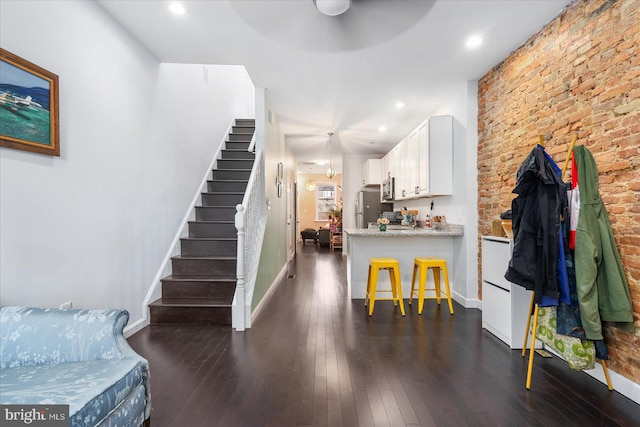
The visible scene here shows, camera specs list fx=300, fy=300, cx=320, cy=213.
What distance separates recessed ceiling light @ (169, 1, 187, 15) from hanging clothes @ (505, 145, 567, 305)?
282 cm

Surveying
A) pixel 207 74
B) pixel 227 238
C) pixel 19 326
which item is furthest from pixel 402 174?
pixel 19 326

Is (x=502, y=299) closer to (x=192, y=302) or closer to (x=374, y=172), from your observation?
(x=192, y=302)

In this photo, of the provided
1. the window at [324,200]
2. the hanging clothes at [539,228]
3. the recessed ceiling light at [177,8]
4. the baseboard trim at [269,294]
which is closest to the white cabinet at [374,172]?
the baseboard trim at [269,294]

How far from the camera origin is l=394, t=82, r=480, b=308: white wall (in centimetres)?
369

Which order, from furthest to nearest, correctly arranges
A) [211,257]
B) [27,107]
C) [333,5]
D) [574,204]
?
[211,257], [333,5], [574,204], [27,107]

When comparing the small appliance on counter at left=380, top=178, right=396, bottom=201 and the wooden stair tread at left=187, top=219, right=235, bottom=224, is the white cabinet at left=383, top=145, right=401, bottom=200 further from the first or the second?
the wooden stair tread at left=187, top=219, right=235, bottom=224

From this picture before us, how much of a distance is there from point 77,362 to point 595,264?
115 inches

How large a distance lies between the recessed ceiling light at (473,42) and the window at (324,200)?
9.74 metres

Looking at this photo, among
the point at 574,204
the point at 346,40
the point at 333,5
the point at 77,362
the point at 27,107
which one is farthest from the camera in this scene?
the point at 346,40

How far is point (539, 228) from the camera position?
198 centimetres

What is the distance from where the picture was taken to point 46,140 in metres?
1.97

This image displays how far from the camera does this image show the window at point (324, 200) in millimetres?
12570

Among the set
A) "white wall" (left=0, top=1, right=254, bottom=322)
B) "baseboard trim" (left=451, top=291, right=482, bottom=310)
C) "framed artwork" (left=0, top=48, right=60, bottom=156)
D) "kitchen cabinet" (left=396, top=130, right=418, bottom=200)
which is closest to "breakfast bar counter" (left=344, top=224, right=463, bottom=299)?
"baseboard trim" (left=451, top=291, right=482, bottom=310)

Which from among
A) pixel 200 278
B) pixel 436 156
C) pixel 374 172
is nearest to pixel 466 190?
pixel 436 156
